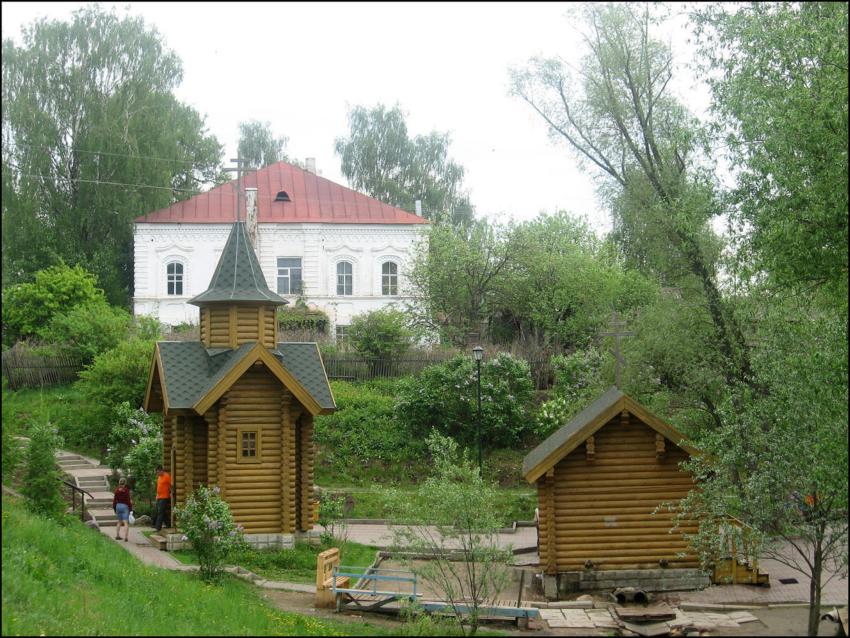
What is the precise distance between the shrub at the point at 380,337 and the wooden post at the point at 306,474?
13.7 m

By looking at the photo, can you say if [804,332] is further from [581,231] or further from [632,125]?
[581,231]

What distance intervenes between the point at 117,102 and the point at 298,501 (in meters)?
28.1

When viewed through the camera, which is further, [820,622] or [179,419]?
[179,419]

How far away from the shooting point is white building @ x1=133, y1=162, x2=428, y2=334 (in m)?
45.0

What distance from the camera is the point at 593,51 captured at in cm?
2500

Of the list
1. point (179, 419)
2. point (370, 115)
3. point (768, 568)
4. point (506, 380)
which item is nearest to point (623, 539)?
point (768, 568)

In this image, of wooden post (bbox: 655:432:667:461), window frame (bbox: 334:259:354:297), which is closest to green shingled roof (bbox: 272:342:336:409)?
wooden post (bbox: 655:432:667:461)

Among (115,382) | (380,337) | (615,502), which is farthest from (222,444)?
(380,337)

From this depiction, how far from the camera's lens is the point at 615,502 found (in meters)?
18.6

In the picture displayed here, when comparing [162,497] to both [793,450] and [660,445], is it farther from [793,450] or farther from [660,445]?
[793,450]

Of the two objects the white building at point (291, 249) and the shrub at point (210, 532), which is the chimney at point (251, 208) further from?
the shrub at point (210, 532)

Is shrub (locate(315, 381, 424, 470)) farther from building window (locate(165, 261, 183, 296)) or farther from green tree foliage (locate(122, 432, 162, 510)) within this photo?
building window (locate(165, 261, 183, 296))

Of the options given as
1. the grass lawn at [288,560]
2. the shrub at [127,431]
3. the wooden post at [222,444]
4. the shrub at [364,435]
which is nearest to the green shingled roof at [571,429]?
the grass lawn at [288,560]

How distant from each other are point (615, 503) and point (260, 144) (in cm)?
4775
